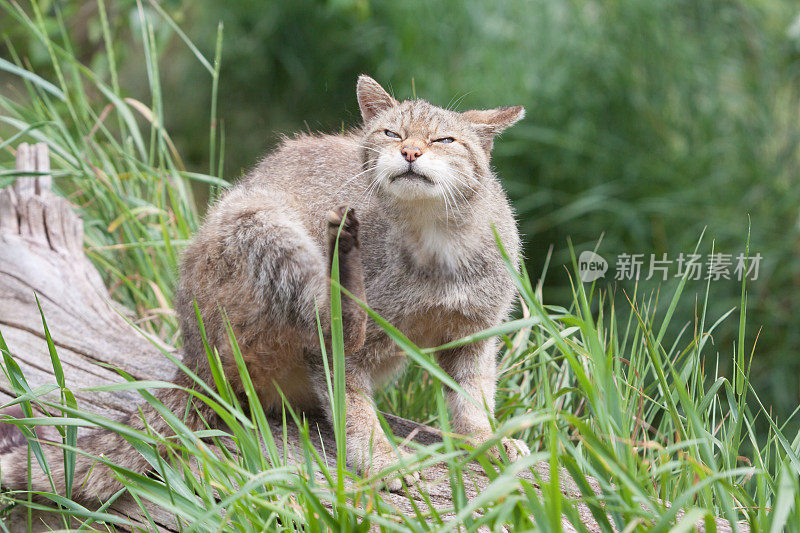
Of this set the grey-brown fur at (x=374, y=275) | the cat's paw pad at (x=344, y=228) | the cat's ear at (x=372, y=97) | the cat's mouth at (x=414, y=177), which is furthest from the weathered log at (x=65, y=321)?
the cat's ear at (x=372, y=97)

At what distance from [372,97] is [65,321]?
164 centimetres

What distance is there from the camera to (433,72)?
21.2ft

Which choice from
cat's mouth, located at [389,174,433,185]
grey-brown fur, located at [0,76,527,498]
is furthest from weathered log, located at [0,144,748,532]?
cat's mouth, located at [389,174,433,185]

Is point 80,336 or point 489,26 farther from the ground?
point 489,26

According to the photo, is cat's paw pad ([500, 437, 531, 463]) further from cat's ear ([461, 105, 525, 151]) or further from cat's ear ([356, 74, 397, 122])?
cat's ear ([356, 74, 397, 122])

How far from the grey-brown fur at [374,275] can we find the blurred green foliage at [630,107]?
3013 mm

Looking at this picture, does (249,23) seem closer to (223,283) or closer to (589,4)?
(589,4)

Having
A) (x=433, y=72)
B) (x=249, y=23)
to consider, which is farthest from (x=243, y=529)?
(x=249, y=23)

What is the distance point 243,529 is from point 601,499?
87cm

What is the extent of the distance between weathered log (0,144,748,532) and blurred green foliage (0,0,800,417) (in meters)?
1.86

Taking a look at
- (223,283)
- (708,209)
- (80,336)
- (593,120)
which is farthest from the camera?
(593,120)

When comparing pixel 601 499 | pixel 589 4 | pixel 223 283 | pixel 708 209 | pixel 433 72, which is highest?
pixel 589 4

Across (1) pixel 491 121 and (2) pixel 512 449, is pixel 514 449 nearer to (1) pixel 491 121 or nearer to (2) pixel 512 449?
(2) pixel 512 449

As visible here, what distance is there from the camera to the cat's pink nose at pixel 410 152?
2472 millimetres
